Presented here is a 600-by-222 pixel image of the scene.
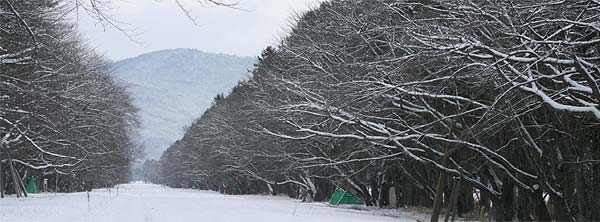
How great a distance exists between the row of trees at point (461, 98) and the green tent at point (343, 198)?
0.43 metres

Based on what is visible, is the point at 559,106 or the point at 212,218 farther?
the point at 212,218

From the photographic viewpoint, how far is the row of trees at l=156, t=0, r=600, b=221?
552 inches

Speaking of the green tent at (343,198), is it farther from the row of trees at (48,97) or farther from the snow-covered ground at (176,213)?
the row of trees at (48,97)

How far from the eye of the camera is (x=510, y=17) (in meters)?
14.3

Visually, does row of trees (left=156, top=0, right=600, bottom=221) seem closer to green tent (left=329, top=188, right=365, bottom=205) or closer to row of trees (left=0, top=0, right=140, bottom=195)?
green tent (left=329, top=188, right=365, bottom=205)

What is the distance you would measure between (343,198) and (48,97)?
1940 cm

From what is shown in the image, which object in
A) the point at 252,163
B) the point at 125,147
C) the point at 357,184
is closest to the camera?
the point at 357,184

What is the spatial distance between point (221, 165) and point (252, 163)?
1519cm

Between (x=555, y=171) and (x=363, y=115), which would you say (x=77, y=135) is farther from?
(x=555, y=171)

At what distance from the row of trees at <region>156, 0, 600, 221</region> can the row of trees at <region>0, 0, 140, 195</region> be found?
7960 millimetres

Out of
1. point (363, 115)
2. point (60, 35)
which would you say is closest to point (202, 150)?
point (60, 35)

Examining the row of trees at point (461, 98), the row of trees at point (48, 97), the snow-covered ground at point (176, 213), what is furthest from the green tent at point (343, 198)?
the row of trees at point (48, 97)

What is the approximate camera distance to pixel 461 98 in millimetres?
17969

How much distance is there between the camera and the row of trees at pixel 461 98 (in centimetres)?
1402
